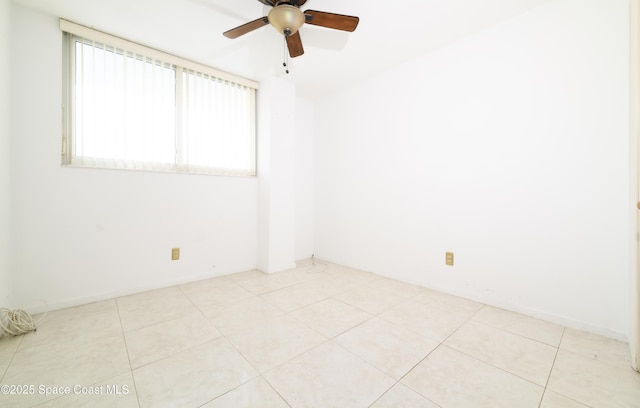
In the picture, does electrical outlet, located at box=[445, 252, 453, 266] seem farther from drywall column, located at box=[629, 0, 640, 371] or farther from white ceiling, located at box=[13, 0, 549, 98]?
white ceiling, located at box=[13, 0, 549, 98]

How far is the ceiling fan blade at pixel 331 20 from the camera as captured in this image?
1575 mm

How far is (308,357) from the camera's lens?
4.46 feet

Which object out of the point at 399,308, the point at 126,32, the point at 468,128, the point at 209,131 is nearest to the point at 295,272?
the point at 399,308

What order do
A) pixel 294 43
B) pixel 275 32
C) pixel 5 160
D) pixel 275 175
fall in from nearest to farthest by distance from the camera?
pixel 5 160, pixel 294 43, pixel 275 32, pixel 275 175

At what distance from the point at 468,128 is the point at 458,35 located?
81cm

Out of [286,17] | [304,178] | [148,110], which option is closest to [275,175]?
[304,178]

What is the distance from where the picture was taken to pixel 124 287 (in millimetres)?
2191

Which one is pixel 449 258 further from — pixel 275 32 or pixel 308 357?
pixel 275 32

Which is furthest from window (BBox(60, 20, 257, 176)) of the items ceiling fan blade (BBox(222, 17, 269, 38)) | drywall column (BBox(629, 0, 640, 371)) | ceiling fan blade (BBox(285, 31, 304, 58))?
drywall column (BBox(629, 0, 640, 371))

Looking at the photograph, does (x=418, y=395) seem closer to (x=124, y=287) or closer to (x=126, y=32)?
(x=124, y=287)

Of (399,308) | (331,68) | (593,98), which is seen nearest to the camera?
(593,98)

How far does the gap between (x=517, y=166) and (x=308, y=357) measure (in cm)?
204

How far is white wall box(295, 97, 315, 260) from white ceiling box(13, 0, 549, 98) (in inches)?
37.0

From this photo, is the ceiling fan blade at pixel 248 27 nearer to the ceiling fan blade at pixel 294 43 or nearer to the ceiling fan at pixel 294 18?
A: the ceiling fan at pixel 294 18
